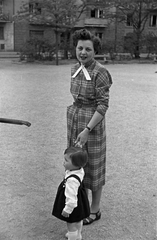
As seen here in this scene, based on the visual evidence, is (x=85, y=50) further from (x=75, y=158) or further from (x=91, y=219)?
(x=91, y=219)

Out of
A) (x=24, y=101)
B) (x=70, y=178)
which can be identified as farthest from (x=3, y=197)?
(x=24, y=101)

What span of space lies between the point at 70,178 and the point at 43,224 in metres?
0.71

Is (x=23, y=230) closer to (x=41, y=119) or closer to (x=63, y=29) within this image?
(x=41, y=119)

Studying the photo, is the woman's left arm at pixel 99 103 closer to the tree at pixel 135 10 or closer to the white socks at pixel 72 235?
the white socks at pixel 72 235

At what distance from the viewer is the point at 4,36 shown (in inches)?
1485

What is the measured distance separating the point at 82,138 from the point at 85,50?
2.21 feet

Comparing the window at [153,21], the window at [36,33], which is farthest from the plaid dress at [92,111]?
the window at [153,21]

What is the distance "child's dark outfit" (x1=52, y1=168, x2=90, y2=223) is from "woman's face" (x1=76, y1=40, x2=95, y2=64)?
0.85 m

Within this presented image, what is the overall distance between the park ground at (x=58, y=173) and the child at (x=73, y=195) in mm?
303

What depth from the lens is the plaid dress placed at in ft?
8.93

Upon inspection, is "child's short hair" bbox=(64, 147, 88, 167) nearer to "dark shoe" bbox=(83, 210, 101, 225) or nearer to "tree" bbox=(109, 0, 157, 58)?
"dark shoe" bbox=(83, 210, 101, 225)

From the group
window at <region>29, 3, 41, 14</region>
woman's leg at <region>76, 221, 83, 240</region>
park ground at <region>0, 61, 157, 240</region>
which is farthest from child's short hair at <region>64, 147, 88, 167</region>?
window at <region>29, 3, 41, 14</region>

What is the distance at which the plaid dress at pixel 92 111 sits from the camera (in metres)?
2.72

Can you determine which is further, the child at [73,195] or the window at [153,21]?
the window at [153,21]
